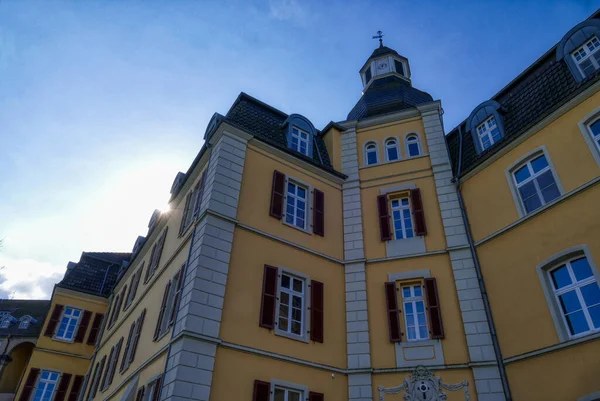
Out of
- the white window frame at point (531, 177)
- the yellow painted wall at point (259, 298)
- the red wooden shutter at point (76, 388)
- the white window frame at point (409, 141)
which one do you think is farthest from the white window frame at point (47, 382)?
the white window frame at point (531, 177)

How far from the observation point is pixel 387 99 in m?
19.2

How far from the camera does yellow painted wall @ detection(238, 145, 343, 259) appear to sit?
13633 mm

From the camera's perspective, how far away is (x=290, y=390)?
11508 millimetres

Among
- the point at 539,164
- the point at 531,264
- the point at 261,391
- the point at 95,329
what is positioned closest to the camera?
the point at 261,391

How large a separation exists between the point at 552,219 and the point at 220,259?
8.76 metres

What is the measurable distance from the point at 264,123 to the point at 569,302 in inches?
437

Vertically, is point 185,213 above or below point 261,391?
above

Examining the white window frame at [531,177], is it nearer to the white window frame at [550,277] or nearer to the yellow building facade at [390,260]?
the yellow building facade at [390,260]

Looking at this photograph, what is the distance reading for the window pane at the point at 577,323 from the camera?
400 inches

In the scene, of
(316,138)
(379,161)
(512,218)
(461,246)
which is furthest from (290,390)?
(316,138)

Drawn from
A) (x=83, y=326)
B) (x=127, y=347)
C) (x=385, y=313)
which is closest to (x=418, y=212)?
(x=385, y=313)

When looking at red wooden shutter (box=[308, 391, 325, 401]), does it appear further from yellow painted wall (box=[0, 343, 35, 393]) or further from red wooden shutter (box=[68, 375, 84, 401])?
yellow painted wall (box=[0, 343, 35, 393])

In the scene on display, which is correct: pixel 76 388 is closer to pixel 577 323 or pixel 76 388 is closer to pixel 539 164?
pixel 577 323

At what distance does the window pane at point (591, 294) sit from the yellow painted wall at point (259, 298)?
20.8 feet
